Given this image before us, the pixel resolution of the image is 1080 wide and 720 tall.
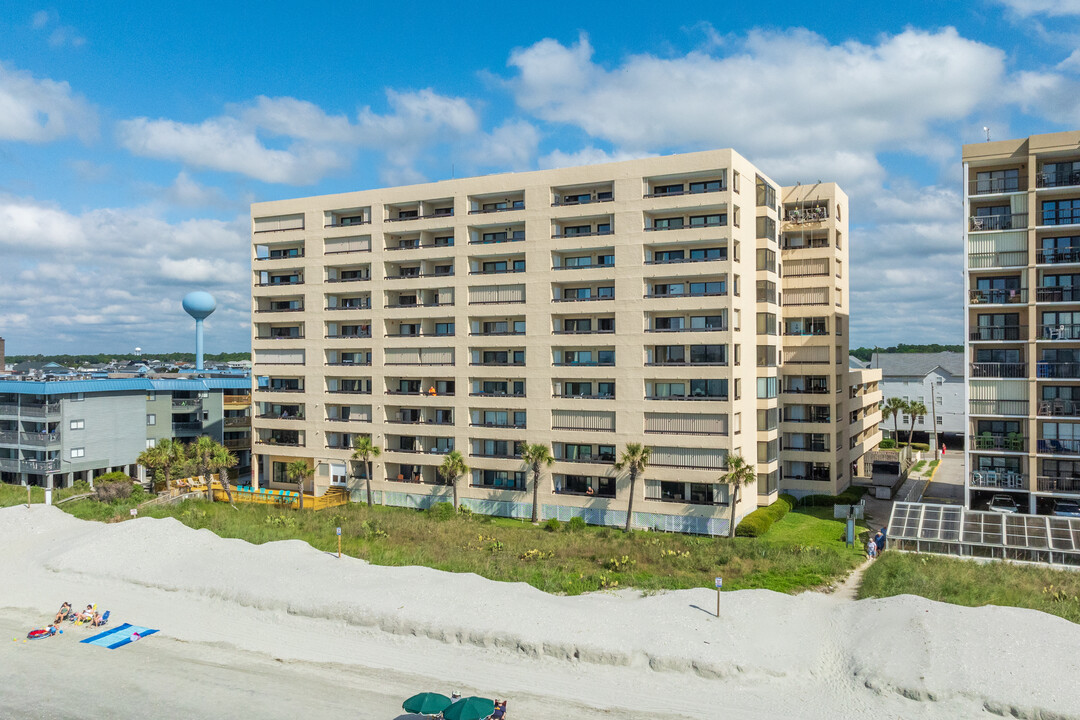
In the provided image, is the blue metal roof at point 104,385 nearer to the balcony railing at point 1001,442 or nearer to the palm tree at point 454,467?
the palm tree at point 454,467

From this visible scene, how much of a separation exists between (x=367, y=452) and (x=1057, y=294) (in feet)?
183

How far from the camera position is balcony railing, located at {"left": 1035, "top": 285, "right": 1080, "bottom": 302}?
5044 cm

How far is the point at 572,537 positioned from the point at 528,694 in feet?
76.9

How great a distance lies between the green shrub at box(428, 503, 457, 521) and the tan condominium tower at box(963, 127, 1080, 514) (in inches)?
1571

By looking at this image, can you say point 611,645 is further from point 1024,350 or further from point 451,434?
point 1024,350

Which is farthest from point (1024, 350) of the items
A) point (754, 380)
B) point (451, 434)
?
point (451, 434)

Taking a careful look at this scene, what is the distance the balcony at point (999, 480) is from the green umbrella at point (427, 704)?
45165 mm

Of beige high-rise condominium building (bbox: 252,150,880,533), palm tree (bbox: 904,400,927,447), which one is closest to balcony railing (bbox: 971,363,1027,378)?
beige high-rise condominium building (bbox: 252,150,880,533)

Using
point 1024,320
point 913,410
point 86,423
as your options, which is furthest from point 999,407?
point 86,423

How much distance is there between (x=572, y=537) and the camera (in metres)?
51.3

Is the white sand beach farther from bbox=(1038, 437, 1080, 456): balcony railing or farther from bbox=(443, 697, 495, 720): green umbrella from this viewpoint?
bbox=(1038, 437, 1080, 456): balcony railing

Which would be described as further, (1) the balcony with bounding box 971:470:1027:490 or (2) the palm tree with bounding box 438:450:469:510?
(2) the palm tree with bounding box 438:450:469:510

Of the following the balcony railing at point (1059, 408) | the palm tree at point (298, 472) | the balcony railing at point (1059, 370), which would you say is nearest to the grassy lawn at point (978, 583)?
the balcony railing at point (1059, 408)

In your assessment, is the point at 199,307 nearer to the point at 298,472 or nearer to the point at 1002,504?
the point at 298,472
